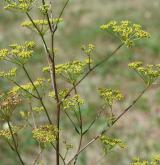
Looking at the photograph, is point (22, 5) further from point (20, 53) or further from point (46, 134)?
point (46, 134)

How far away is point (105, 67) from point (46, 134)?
9533 mm

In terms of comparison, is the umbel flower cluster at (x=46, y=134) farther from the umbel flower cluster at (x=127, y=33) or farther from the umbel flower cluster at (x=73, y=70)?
the umbel flower cluster at (x=127, y=33)

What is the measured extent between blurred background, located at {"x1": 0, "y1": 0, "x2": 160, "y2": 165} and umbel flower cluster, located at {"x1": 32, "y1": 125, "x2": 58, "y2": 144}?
4.78 metres

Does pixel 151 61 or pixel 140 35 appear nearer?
pixel 140 35

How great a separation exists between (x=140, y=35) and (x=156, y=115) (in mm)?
7675

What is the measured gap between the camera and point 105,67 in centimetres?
1294

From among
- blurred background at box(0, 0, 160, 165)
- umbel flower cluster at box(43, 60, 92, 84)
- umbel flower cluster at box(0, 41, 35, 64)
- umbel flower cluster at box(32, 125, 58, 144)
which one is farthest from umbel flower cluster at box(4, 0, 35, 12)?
blurred background at box(0, 0, 160, 165)

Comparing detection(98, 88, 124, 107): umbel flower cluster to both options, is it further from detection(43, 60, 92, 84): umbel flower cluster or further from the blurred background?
the blurred background

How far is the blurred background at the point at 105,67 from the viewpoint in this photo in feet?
32.3

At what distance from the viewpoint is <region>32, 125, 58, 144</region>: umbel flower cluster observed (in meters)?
3.44

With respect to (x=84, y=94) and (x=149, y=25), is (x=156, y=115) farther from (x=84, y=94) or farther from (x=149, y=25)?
(x=149, y=25)

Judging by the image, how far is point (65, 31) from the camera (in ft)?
49.2

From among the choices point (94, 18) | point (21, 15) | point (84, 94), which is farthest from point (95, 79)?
point (21, 15)

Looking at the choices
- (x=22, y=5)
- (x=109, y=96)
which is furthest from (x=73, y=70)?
(x=22, y=5)
